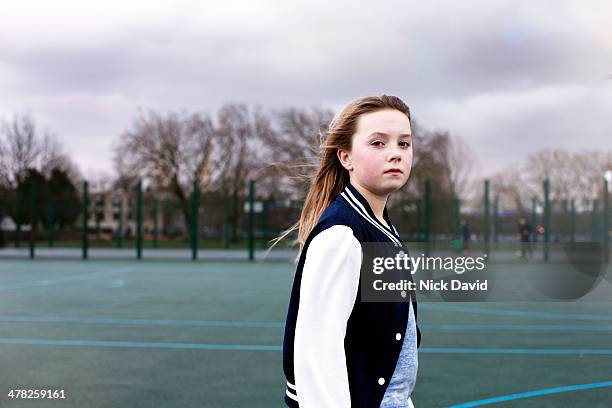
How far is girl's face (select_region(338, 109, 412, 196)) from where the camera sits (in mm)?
1820

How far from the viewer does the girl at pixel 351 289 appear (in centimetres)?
161

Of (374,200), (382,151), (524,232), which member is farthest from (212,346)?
(524,232)

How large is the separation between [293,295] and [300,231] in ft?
1.10

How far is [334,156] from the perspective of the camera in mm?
2045

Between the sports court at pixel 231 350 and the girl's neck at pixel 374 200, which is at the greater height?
the girl's neck at pixel 374 200

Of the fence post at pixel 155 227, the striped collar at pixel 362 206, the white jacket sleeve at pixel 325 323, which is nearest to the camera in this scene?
the white jacket sleeve at pixel 325 323

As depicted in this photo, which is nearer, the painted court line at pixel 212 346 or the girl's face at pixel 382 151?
the girl's face at pixel 382 151

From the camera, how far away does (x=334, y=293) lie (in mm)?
1622

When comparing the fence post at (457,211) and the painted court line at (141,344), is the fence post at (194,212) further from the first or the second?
the painted court line at (141,344)

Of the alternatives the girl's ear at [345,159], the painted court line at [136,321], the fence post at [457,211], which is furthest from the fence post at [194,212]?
the girl's ear at [345,159]

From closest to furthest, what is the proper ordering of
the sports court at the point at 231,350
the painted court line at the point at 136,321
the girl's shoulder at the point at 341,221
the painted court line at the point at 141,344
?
the girl's shoulder at the point at 341,221 < the sports court at the point at 231,350 < the painted court line at the point at 141,344 < the painted court line at the point at 136,321

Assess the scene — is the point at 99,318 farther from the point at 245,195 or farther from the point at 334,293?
the point at 245,195

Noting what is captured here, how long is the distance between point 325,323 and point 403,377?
37 cm

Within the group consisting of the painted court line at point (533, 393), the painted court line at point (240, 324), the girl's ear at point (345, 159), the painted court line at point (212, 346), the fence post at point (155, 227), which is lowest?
the painted court line at point (240, 324)
